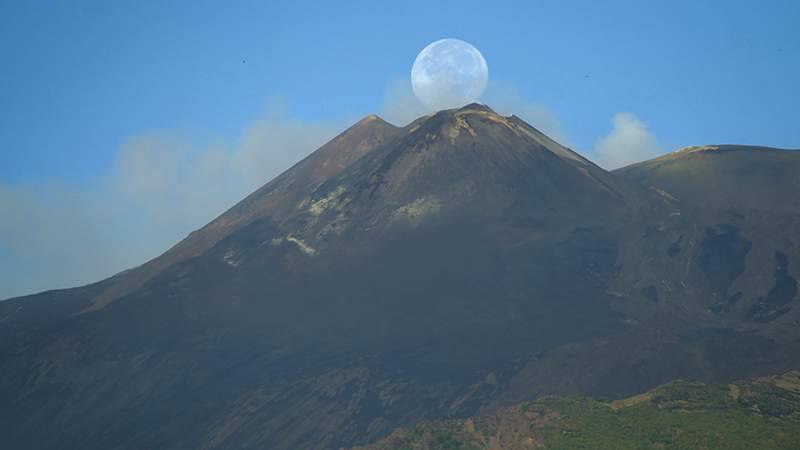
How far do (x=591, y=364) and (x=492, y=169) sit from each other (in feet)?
217

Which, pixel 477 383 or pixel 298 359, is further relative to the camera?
pixel 298 359

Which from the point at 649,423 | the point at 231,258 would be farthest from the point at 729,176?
the point at 649,423

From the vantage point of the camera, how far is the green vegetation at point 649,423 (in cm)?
6788

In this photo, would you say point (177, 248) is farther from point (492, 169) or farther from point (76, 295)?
point (492, 169)

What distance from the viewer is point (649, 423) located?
72000 mm

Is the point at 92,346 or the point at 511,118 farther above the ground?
the point at 511,118

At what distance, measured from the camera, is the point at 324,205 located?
158750 mm

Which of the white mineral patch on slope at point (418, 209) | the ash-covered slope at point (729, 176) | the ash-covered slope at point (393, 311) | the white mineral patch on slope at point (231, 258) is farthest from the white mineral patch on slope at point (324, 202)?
the ash-covered slope at point (729, 176)

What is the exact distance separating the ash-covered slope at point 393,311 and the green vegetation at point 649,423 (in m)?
14.0

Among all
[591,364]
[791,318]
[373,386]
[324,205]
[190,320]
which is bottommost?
[791,318]

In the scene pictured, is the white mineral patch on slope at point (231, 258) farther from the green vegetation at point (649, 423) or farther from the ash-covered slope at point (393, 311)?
the green vegetation at point (649, 423)

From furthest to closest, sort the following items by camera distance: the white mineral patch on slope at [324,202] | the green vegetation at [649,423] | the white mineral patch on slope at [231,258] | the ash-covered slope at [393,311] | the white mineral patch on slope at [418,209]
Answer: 1. the white mineral patch on slope at [324,202]
2. the white mineral patch on slope at [418,209]
3. the white mineral patch on slope at [231,258]
4. the ash-covered slope at [393,311]
5. the green vegetation at [649,423]

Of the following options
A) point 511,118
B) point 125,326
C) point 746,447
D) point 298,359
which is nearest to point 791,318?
point 746,447

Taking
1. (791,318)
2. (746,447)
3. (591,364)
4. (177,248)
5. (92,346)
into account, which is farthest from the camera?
(177,248)
